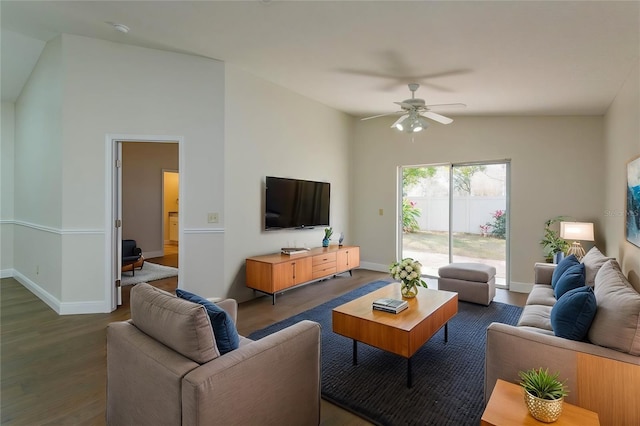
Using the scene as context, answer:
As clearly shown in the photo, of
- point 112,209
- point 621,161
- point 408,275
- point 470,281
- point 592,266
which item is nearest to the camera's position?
point 592,266

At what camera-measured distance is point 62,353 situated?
2.90 meters

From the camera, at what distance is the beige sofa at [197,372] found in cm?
139

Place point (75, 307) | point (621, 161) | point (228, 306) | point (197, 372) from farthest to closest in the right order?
point (75, 307)
point (621, 161)
point (228, 306)
point (197, 372)

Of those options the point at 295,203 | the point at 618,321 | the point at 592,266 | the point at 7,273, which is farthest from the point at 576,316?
the point at 7,273

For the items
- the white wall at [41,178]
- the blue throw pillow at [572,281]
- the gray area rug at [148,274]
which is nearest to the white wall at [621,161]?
the blue throw pillow at [572,281]

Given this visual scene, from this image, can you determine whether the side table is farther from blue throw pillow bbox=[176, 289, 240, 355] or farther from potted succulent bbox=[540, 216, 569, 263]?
potted succulent bbox=[540, 216, 569, 263]

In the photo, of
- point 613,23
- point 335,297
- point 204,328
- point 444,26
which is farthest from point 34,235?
point 613,23

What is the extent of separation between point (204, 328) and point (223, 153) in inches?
123

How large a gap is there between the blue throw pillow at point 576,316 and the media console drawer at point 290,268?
308cm

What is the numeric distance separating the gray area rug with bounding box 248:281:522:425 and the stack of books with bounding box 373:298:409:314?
0.44 m

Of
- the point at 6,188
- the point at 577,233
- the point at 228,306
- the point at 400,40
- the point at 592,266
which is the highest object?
the point at 400,40

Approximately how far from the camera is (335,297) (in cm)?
466

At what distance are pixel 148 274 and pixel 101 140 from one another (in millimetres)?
2682

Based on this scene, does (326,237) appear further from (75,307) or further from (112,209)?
(75,307)
